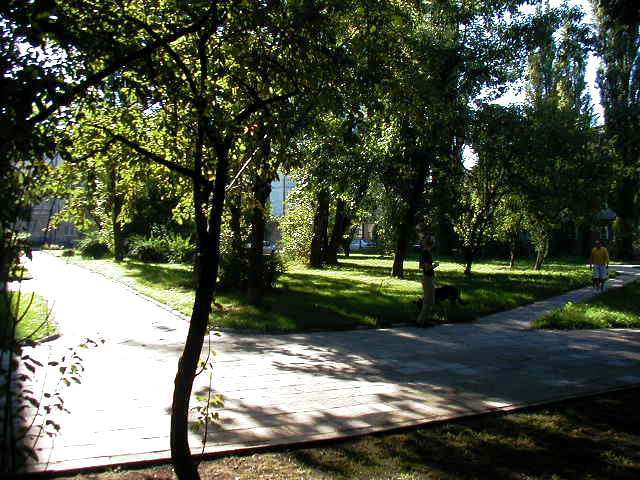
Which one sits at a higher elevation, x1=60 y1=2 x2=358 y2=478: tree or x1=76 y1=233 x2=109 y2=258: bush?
x1=60 y1=2 x2=358 y2=478: tree

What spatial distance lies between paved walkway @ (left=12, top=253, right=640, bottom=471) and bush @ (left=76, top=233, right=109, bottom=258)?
25722 mm

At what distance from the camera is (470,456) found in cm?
495

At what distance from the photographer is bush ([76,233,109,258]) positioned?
37162 millimetres

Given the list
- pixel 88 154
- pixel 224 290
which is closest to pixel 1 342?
pixel 88 154

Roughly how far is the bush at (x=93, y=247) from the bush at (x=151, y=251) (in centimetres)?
531

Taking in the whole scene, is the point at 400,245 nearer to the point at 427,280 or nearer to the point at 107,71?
the point at 427,280

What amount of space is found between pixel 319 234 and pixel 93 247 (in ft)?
49.8

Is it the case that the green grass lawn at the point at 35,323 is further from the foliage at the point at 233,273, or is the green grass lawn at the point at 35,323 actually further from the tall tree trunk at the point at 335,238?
the tall tree trunk at the point at 335,238

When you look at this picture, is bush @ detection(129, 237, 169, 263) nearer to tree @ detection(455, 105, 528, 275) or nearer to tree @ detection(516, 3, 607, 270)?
tree @ detection(455, 105, 528, 275)

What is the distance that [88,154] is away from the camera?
15.1ft

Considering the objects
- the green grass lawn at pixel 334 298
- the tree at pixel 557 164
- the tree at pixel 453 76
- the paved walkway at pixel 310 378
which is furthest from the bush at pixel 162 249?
the paved walkway at pixel 310 378

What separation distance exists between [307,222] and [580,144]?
14824 millimetres

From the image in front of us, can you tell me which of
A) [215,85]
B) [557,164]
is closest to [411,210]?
[557,164]

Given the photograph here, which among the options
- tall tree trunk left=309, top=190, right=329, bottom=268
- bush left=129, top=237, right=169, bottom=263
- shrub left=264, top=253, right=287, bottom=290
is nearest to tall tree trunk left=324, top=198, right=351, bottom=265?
tall tree trunk left=309, top=190, right=329, bottom=268
